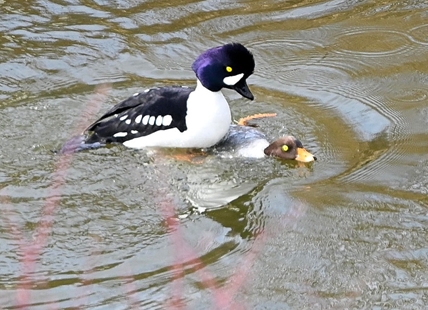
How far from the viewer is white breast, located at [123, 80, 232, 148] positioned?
5.78 metres

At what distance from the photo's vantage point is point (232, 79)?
5.73 m

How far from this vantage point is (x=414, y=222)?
5.08 meters

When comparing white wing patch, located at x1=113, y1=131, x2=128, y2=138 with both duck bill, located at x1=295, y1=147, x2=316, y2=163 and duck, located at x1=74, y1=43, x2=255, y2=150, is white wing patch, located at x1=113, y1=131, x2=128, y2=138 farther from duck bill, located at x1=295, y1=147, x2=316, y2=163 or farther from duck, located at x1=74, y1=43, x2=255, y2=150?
duck bill, located at x1=295, y1=147, x2=316, y2=163

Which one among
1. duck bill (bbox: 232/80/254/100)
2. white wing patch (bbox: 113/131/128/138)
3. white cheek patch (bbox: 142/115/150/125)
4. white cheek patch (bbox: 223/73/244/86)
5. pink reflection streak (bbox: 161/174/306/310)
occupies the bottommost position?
pink reflection streak (bbox: 161/174/306/310)

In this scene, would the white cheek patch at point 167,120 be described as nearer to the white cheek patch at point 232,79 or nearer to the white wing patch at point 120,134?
the white wing patch at point 120,134

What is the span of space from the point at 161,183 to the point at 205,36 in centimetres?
254

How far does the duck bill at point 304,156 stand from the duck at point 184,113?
0.49 meters

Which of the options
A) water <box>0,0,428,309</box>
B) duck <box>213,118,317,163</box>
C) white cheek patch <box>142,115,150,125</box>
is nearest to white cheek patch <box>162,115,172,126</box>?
white cheek patch <box>142,115,150,125</box>

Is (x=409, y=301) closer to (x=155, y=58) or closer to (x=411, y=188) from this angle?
(x=411, y=188)

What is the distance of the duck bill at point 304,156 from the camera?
5680 mm

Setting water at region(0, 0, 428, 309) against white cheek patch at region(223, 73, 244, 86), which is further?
white cheek patch at region(223, 73, 244, 86)

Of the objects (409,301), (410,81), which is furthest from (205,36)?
(409,301)

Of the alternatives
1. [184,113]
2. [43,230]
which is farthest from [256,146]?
[43,230]

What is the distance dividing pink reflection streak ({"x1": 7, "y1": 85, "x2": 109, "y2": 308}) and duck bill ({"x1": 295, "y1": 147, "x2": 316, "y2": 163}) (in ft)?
4.99
